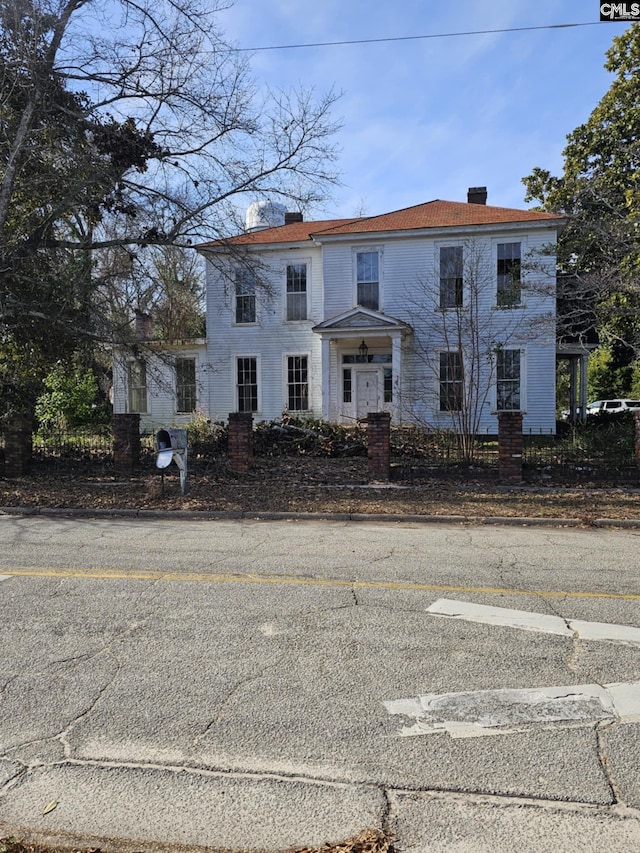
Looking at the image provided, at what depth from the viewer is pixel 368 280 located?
69.6 ft

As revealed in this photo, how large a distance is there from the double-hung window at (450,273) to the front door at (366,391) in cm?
357

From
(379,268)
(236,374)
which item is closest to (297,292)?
(379,268)

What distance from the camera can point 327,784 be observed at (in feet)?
8.84

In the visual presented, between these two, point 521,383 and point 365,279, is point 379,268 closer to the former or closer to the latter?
point 365,279

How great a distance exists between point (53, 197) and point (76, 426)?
32.3 feet

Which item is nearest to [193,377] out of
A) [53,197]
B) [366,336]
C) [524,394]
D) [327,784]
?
[366,336]

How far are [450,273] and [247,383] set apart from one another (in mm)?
8405

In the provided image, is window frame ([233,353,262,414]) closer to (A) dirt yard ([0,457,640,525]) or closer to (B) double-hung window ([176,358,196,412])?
(B) double-hung window ([176,358,196,412])

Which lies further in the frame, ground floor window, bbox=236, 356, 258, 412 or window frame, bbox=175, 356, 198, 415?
window frame, bbox=175, 356, 198, 415

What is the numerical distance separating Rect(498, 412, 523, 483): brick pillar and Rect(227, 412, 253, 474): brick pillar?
5453 mm

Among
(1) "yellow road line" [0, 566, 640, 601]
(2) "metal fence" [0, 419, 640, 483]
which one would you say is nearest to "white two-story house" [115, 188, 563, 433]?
(2) "metal fence" [0, 419, 640, 483]

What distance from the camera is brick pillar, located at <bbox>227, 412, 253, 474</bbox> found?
43.9ft

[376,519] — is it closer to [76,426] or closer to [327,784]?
[327,784]

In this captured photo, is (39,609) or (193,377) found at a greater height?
(193,377)
